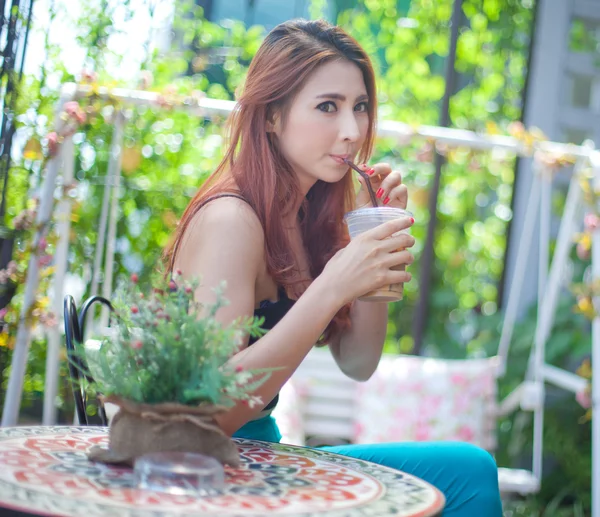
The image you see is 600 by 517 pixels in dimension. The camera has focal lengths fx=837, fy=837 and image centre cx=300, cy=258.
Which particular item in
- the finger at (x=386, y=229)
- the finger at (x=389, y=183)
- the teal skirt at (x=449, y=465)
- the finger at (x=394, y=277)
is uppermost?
the finger at (x=389, y=183)

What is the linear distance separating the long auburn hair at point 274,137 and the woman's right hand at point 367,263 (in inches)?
11.1

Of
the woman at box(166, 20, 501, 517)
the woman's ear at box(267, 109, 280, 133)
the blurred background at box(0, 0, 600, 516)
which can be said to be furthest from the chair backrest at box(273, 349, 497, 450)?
the woman's ear at box(267, 109, 280, 133)

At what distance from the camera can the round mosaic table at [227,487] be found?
0.84 m

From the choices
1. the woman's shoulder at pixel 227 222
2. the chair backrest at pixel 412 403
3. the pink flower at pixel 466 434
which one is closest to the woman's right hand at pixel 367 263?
the woman's shoulder at pixel 227 222

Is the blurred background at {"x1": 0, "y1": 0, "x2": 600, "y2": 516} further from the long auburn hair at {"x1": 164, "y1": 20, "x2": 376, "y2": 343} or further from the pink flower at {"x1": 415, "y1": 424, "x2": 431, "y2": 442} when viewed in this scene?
the long auburn hair at {"x1": 164, "y1": 20, "x2": 376, "y2": 343}

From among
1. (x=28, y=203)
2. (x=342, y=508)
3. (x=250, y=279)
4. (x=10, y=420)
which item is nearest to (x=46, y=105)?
(x=28, y=203)

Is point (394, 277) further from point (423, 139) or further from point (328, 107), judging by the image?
point (423, 139)

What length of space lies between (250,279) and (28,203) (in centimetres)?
133

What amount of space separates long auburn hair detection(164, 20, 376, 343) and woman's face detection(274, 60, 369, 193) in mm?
27

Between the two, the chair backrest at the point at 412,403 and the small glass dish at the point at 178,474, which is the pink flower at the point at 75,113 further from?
the small glass dish at the point at 178,474

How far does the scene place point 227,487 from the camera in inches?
38.1

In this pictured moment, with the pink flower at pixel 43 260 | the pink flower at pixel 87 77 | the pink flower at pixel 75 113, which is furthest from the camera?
the pink flower at pixel 87 77

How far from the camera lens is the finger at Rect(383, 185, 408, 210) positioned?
5.25 ft

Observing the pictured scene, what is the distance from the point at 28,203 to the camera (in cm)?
249
